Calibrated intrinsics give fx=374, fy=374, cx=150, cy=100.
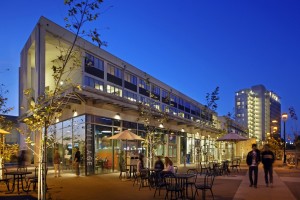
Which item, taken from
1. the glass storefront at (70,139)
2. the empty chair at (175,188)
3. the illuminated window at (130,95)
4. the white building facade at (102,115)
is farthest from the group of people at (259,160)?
the illuminated window at (130,95)

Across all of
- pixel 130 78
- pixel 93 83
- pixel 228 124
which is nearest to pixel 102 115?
pixel 93 83

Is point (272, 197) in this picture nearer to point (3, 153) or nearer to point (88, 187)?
point (88, 187)

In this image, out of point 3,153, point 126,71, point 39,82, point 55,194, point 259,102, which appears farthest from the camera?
point 259,102

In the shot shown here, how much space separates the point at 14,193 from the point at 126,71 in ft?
127

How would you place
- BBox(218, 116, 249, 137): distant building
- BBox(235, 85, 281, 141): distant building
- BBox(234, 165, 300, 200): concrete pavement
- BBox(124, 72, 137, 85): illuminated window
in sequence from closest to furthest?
BBox(234, 165, 300, 200): concrete pavement → BBox(218, 116, 249, 137): distant building → BBox(124, 72, 137, 85): illuminated window → BBox(235, 85, 281, 141): distant building

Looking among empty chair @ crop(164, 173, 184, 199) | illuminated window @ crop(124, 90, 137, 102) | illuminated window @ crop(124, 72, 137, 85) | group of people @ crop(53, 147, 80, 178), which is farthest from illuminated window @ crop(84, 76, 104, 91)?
empty chair @ crop(164, 173, 184, 199)

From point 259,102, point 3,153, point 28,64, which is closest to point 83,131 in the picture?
point 3,153

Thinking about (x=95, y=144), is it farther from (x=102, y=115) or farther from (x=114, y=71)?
(x=114, y=71)

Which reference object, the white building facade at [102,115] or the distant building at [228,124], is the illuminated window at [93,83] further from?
the distant building at [228,124]

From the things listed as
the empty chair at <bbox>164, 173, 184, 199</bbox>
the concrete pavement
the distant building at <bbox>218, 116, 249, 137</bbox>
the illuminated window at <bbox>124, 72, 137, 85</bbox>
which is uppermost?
the illuminated window at <bbox>124, 72, 137, 85</bbox>

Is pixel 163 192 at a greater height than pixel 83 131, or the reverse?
pixel 83 131

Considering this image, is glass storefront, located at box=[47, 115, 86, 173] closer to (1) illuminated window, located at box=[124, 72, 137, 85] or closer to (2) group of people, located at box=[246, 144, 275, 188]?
(2) group of people, located at box=[246, 144, 275, 188]

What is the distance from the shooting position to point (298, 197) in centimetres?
1221

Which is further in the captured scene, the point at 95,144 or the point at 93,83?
the point at 93,83
